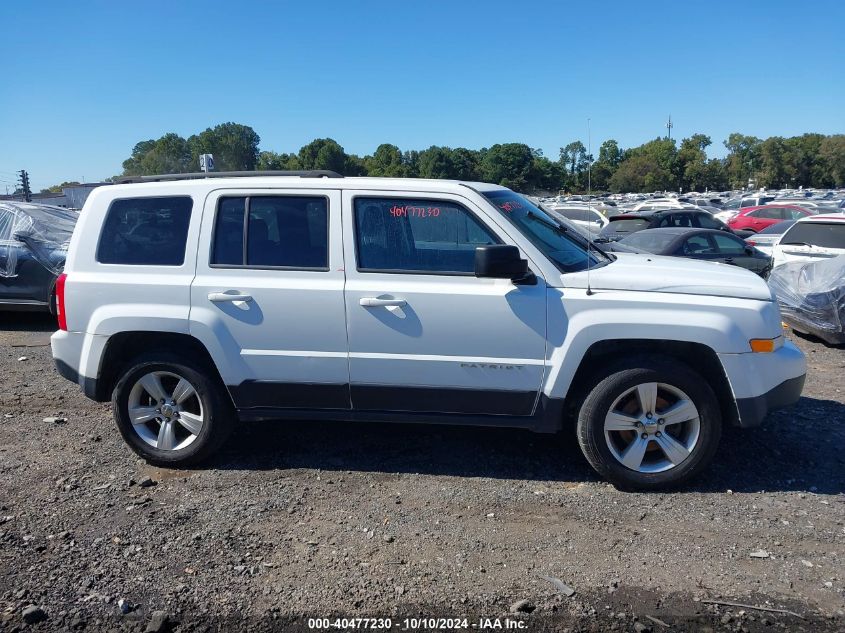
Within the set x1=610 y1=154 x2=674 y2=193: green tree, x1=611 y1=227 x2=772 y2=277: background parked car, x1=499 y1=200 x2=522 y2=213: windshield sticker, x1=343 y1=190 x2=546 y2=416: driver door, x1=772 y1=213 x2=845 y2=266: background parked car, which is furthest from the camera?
x1=610 y1=154 x2=674 y2=193: green tree

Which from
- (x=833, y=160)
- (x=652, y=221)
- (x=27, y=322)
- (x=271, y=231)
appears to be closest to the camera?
(x=271, y=231)

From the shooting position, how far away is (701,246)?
37.2 feet

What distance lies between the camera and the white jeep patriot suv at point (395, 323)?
13.2 ft

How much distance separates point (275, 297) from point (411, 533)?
166cm

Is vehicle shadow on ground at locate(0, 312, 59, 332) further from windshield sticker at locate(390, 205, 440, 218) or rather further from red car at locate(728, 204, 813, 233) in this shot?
red car at locate(728, 204, 813, 233)

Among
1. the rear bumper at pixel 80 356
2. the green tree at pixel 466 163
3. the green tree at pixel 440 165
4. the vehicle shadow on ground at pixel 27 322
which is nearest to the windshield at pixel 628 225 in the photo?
the vehicle shadow on ground at pixel 27 322

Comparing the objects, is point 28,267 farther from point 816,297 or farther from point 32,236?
point 816,297

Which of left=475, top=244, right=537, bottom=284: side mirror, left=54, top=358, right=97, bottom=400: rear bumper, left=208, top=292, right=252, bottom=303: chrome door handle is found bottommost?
left=54, top=358, right=97, bottom=400: rear bumper

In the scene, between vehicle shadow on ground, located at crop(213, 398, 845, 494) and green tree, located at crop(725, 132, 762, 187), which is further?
green tree, located at crop(725, 132, 762, 187)

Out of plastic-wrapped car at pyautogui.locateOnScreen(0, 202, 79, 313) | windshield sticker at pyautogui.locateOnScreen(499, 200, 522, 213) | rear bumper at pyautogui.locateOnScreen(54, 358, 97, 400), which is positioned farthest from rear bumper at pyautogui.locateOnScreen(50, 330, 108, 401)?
plastic-wrapped car at pyautogui.locateOnScreen(0, 202, 79, 313)

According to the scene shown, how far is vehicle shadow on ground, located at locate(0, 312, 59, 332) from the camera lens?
30.0ft

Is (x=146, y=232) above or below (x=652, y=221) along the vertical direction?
above

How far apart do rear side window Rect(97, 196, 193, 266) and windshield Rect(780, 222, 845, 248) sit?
30.3ft

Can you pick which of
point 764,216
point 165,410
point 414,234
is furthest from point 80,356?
point 764,216
